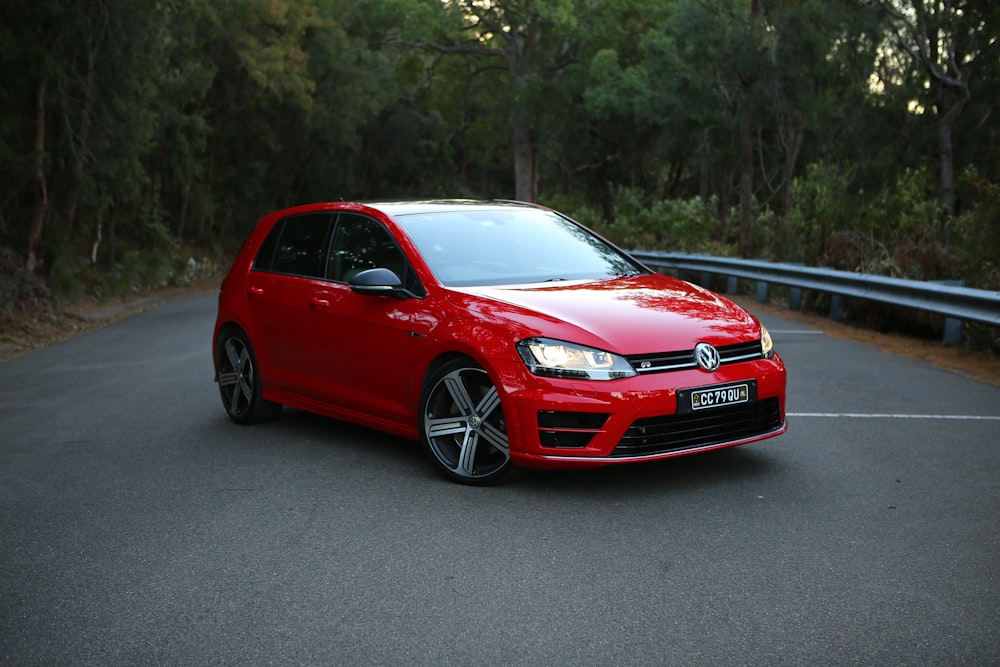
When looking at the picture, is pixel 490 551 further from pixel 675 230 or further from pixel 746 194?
pixel 675 230

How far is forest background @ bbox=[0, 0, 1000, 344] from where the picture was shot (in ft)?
64.1

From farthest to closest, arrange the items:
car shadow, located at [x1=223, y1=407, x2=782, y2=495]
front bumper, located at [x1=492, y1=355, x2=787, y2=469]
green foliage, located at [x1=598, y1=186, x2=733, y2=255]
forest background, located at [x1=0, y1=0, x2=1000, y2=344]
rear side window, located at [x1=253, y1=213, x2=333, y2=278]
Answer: green foliage, located at [x1=598, y1=186, x2=733, y2=255] → forest background, located at [x1=0, y1=0, x2=1000, y2=344] → rear side window, located at [x1=253, y1=213, x2=333, y2=278] → car shadow, located at [x1=223, y1=407, x2=782, y2=495] → front bumper, located at [x1=492, y1=355, x2=787, y2=469]

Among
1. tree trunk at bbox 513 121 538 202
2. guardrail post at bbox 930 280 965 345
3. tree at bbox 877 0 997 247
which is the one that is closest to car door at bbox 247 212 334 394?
guardrail post at bbox 930 280 965 345

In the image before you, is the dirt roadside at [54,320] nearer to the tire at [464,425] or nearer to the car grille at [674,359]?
the tire at [464,425]

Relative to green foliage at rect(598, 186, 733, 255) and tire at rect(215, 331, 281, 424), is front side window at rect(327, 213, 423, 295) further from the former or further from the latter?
green foliage at rect(598, 186, 733, 255)

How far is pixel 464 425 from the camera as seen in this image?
6844 millimetres

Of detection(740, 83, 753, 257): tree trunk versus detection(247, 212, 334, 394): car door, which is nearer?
detection(247, 212, 334, 394): car door

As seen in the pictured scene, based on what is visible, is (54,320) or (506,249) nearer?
(506,249)

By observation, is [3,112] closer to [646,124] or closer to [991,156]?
[991,156]

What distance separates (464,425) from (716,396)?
1.38 meters

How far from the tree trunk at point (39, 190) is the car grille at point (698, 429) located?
48.4ft

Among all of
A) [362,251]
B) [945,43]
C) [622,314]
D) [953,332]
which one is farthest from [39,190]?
[945,43]

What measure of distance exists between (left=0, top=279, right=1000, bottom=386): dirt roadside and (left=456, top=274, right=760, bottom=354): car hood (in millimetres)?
5172

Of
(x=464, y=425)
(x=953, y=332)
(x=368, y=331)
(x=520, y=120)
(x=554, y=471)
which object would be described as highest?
(x=520, y=120)
